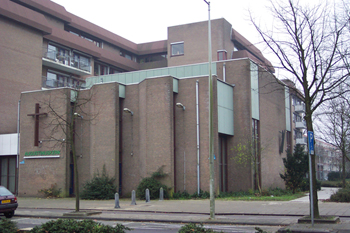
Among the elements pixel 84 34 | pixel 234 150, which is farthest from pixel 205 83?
pixel 84 34

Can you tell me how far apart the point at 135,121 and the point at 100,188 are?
5570 mm

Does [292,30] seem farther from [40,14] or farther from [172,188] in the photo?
[40,14]

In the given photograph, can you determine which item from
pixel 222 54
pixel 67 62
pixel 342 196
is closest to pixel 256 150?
pixel 342 196

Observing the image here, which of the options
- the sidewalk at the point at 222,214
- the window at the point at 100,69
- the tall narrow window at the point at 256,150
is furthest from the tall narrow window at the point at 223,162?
the window at the point at 100,69

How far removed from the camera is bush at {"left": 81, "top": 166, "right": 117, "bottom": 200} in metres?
27.1

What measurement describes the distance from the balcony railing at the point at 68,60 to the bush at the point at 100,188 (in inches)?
688

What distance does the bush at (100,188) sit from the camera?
2708cm

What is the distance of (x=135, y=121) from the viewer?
2888 cm

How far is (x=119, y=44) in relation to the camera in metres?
53.3

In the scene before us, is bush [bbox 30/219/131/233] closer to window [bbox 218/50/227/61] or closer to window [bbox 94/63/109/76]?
window [bbox 218/50/227/61]

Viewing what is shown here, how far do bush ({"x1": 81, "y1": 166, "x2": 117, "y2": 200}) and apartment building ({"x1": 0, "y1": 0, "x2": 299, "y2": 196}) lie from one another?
2.54 ft

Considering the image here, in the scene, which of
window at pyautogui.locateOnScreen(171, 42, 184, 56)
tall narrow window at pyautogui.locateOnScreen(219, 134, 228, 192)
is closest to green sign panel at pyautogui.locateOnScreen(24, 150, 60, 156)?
tall narrow window at pyautogui.locateOnScreen(219, 134, 228, 192)

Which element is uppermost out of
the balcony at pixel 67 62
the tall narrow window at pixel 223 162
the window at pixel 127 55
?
the window at pixel 127 55

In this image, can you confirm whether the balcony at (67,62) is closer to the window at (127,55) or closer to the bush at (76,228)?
the window at (127,55)
